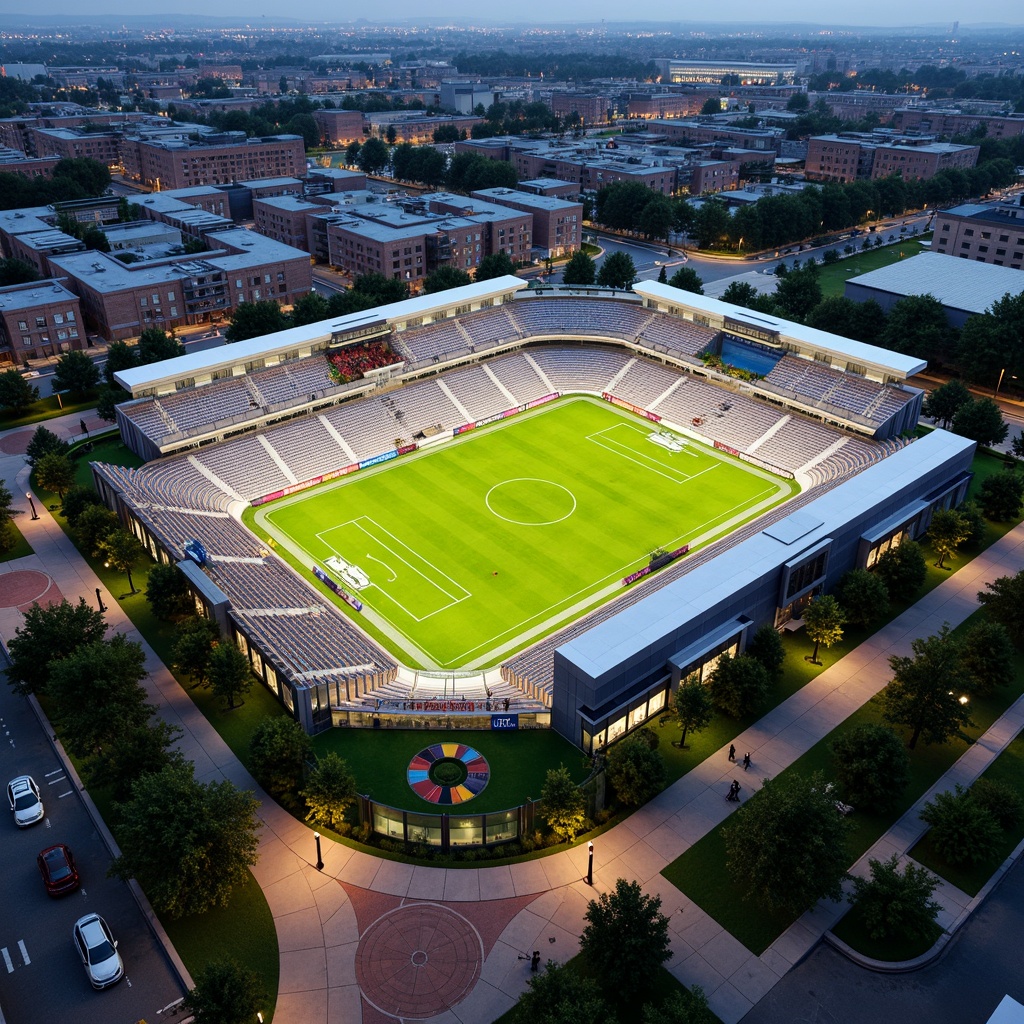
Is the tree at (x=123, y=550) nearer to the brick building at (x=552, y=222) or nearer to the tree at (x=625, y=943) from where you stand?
the tree at (x=625, y=943)

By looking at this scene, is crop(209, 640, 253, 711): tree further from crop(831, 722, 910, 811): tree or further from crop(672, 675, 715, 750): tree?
crop(831, 722, 910, 811): tree

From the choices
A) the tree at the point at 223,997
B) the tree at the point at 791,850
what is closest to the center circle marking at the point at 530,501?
the tree at the point at 791,850

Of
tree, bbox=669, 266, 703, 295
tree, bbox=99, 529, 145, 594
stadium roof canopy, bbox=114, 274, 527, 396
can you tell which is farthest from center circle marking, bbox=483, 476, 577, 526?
tree, bbox=669, 266, 703, 295

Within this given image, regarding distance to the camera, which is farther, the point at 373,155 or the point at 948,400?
the point at 373,155

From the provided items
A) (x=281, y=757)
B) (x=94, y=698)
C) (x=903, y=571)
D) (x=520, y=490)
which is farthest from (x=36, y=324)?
(x=903, y=571)

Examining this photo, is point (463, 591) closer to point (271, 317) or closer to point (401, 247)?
point (271, 317)

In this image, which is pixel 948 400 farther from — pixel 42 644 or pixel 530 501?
pixel 42 644

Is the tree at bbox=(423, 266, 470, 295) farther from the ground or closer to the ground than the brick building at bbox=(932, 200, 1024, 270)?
closer to the ground
